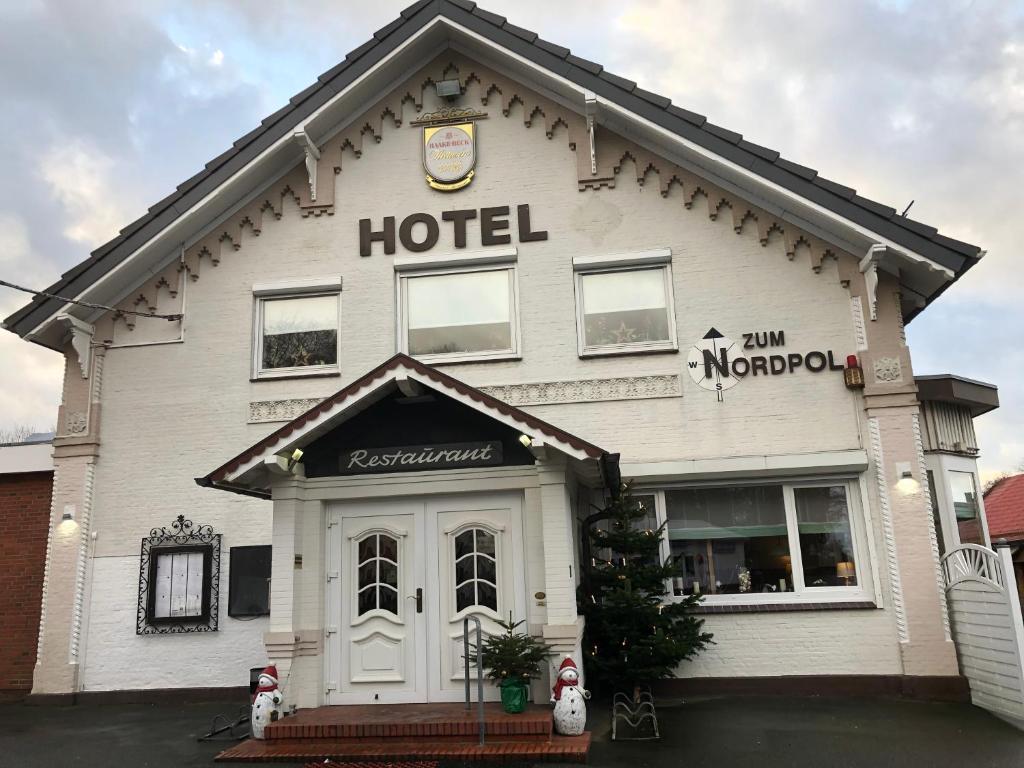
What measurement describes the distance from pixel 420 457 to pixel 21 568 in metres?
7.22

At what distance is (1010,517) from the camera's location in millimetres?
21531

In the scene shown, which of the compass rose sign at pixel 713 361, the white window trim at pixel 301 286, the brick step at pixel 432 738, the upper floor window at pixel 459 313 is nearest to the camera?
the brick step at pixel 432 738

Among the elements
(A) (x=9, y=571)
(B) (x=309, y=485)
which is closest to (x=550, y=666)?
(B) (x=309, y=485)

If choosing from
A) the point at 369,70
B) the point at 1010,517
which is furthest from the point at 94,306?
the point at 1010,517

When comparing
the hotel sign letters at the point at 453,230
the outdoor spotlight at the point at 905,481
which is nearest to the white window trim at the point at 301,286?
the hotel sign letters at the point at 453,230

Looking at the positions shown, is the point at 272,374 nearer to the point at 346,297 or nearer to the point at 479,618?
the point at 346,297

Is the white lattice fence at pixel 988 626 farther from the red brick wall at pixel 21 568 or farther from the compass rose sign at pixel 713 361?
the red brick wall at pixel 21 568

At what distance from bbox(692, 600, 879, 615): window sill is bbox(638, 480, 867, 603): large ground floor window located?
104 mm

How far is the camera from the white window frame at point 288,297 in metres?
12.3

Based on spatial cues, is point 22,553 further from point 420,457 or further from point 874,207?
point 874,207

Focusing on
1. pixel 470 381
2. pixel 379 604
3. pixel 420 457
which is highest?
pixel 470 381

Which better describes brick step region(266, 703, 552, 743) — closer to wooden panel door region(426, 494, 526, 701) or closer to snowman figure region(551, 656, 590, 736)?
snowman figure region(551, 656, 590, 736)

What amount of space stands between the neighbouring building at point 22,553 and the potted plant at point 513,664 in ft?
25.4

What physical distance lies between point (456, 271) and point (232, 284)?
3471 millimetres
